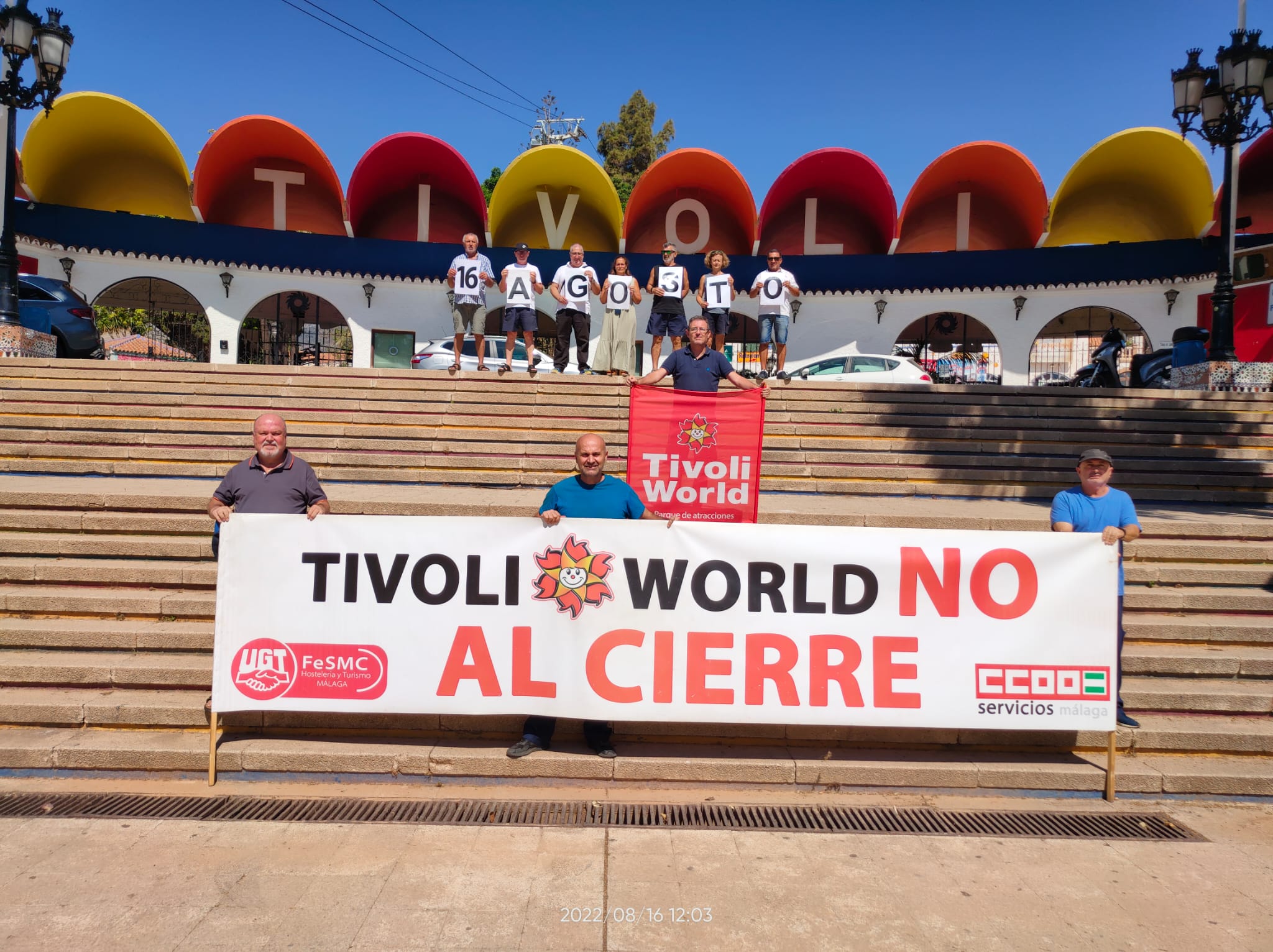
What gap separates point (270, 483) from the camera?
4.95 m

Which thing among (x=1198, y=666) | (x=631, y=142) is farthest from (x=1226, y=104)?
(x=631, y=142)

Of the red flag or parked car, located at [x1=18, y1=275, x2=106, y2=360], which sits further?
parked car, located at [x1=18, y1=275, x2=106, y2=360]

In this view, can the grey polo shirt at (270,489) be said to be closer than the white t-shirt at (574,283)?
Yes

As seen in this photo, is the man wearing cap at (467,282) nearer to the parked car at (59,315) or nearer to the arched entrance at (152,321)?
the arched entrance at (152,321)

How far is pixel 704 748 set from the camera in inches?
191

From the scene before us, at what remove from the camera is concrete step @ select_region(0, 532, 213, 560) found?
6223 millimetres

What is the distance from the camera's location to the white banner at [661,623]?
4.58 metres

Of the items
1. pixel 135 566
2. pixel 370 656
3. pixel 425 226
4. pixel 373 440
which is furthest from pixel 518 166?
pixel 370 656

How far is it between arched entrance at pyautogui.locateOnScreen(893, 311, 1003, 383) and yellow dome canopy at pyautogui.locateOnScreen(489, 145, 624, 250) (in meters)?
8.60

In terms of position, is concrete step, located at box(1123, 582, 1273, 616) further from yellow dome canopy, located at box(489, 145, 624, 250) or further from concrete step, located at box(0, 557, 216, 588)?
yellow dome canopy, located at box(489, 145, 624, 250)

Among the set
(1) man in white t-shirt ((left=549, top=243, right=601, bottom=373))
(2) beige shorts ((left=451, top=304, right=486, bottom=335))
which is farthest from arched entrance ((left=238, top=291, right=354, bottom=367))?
(1) man in white t-shirt ((left=549, top=243, right=601, bottom=373))

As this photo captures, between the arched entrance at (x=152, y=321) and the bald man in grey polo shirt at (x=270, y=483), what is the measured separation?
11.0 metres

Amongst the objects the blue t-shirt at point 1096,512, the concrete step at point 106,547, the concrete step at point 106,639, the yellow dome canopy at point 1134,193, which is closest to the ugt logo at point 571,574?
the concrete step at point 106,639

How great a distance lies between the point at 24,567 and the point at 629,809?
4841 millimetres
